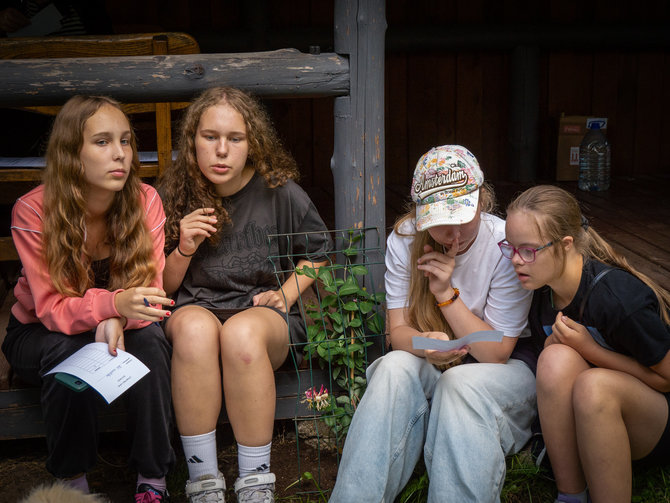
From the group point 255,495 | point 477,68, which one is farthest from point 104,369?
point 477,68

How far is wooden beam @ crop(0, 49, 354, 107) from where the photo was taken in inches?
111

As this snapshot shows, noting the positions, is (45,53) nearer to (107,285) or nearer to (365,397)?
(107,285)

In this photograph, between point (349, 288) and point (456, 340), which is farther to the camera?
point (349, 288)

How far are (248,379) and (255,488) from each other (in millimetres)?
352

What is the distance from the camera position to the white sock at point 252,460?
253 cm

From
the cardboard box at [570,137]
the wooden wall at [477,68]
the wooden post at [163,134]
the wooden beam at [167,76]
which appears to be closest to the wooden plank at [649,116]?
the wooden wall at [477,68]

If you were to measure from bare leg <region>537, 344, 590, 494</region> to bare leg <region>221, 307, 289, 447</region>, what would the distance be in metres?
0.87

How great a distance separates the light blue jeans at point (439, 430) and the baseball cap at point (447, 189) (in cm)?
47

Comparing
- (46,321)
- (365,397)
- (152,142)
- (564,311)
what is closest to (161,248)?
(46,321)

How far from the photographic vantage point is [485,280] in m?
2.54

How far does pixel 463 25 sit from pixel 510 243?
3.65 metres

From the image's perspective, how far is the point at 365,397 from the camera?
7.93ft

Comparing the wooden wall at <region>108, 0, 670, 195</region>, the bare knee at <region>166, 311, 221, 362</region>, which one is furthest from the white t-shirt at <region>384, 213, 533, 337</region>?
the wooden wall at <region>108, 0, 670, 195</region>

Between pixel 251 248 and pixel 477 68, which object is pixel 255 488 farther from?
pixel 477 68
